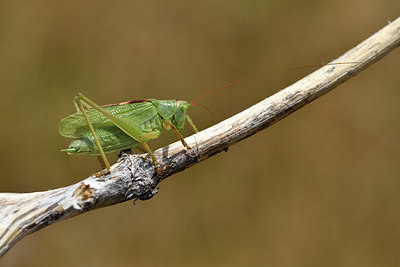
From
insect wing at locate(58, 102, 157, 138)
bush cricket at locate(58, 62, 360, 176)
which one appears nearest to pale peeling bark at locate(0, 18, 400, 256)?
bush cricket at locate(58, 62, 360, 176)

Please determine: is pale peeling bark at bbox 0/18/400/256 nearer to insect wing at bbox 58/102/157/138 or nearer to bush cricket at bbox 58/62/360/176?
bush cricket at bbox 58/62/360/176

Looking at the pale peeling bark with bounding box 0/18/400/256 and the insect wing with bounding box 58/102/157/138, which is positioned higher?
the insect wing with bounding box 58/102/157/138

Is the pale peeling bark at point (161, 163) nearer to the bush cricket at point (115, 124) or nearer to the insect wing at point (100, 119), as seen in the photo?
the bush cricket at point (115, 124)

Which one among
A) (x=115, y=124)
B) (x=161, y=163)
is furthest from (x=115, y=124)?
(x=161, y=163)

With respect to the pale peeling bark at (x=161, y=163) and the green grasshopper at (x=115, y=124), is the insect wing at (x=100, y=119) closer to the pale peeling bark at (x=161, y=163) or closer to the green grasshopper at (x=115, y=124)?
the green grasshopper at (x=115, y=124)

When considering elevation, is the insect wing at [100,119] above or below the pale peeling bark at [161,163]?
above

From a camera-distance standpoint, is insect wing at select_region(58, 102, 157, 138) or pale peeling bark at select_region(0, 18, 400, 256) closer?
pale peeling bark at select_region(0, 18, 400, 256)

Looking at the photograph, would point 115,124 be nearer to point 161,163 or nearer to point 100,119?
point 100,119

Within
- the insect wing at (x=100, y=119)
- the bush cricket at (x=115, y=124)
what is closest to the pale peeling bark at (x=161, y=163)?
the bush cricket at (x=115, y=124)

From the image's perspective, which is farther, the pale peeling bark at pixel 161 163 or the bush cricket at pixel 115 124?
the bush cricket at pixel 115 124
